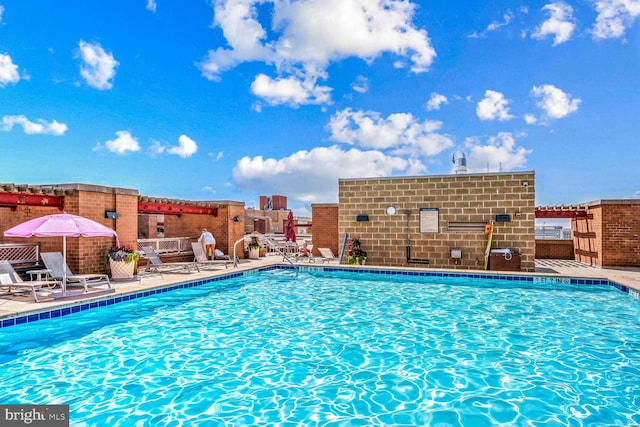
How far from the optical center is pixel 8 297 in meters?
7.92

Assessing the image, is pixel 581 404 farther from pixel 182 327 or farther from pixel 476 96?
pixel 476 96

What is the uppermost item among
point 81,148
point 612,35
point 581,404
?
point 612,35

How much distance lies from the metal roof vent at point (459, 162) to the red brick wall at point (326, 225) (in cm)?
571

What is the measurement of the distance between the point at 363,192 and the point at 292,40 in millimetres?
5979

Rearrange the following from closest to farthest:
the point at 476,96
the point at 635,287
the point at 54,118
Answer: the point at 635,287
the point at 476,96
the point at 54,118

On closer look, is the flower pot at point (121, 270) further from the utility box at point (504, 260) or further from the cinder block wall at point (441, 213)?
the utility box at point (504, 260)

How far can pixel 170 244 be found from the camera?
15508mm

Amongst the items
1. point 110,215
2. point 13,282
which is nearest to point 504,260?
point 110,215

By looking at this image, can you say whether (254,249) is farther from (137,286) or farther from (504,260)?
(504,260)

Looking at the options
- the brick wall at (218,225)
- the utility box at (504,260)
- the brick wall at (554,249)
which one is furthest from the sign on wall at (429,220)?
the brick wall at (218,225)

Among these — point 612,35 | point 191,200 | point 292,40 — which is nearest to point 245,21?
point 292,40

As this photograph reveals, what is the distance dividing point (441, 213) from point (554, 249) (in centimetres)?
827

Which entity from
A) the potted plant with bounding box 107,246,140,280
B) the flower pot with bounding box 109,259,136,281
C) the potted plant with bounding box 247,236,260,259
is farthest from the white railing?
the flower pot with bounding box 109,259,136,281

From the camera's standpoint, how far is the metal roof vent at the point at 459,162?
50.0 feet
